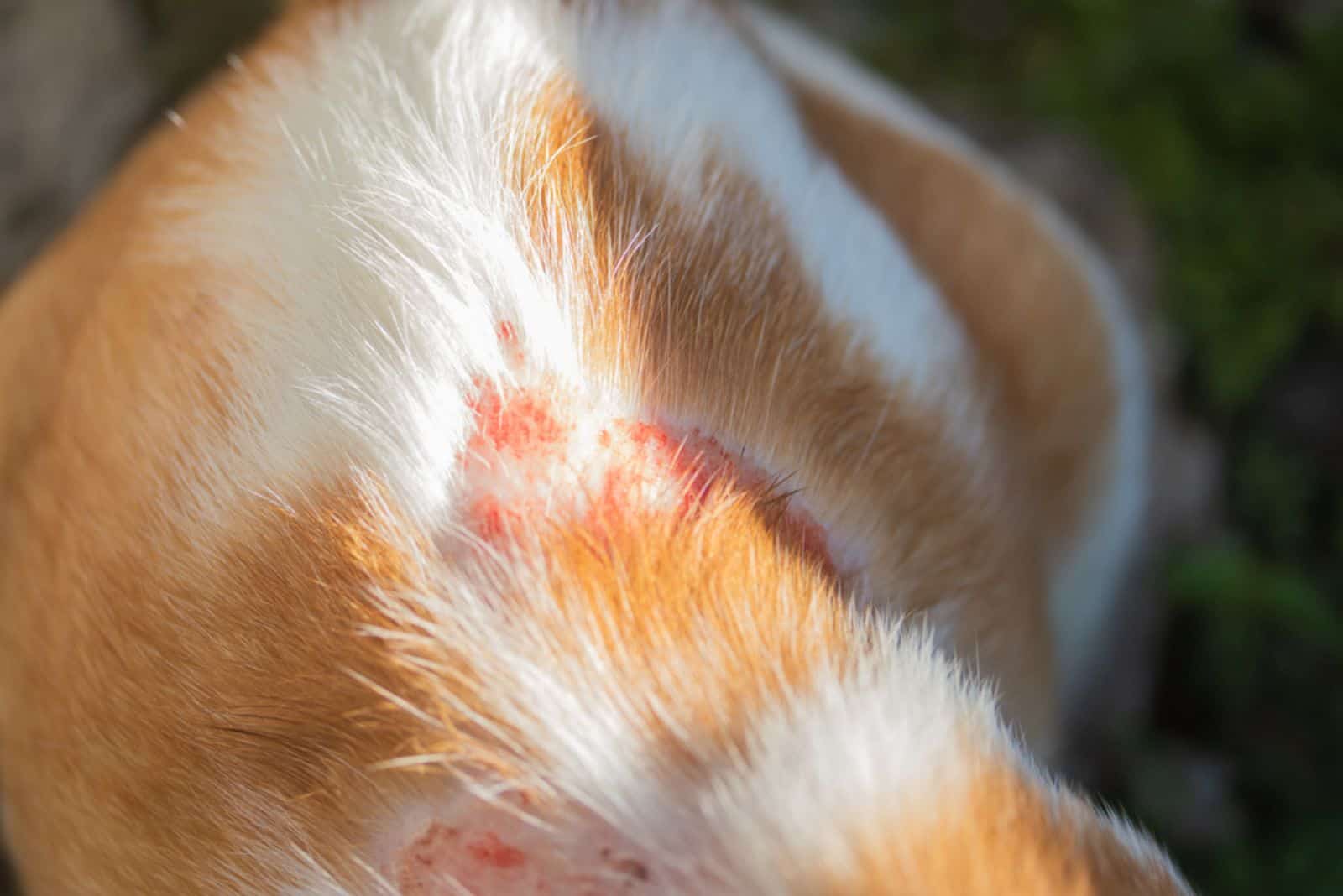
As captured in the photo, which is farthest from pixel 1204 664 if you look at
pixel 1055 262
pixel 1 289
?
pixel 1 289

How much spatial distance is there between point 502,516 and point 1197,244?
1480mm

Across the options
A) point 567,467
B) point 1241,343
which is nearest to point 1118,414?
point 1241,343

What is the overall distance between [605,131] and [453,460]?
0.27 meters

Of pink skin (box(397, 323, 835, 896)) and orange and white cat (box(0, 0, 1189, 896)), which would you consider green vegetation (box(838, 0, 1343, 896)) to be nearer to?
orange and white cat (box(0, 0, 1189, 896))

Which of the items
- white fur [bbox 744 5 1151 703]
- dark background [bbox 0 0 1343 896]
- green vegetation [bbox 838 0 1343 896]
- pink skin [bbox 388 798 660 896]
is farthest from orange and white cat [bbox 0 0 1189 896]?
green vegetation [bbox 838 0 1343 896]

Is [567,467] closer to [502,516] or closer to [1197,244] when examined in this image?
[502,516]

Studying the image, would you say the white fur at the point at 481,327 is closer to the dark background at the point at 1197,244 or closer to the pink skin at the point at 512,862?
the pink skin at the point at 512,862

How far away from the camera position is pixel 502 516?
61 cm

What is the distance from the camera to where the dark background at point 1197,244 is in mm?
1460

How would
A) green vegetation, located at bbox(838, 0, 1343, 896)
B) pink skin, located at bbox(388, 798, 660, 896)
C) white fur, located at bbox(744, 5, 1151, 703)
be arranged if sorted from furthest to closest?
green vegetation, located at bbox(838, 0, 1343, 896) < white fur, located at bbox(744, 5, 1151, 703) < pink skin, located at bbox(388, 798, 660, 896)

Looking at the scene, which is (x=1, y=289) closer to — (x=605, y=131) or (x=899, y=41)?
(x=605, y=131)

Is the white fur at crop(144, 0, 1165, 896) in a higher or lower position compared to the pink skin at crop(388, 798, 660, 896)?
higher

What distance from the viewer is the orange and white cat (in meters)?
0.57

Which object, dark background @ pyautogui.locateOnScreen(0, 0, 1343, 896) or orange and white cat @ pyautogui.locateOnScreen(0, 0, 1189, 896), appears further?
dark background @ pyautogui.locateOnScreen(0, 0, 1343, 896)
